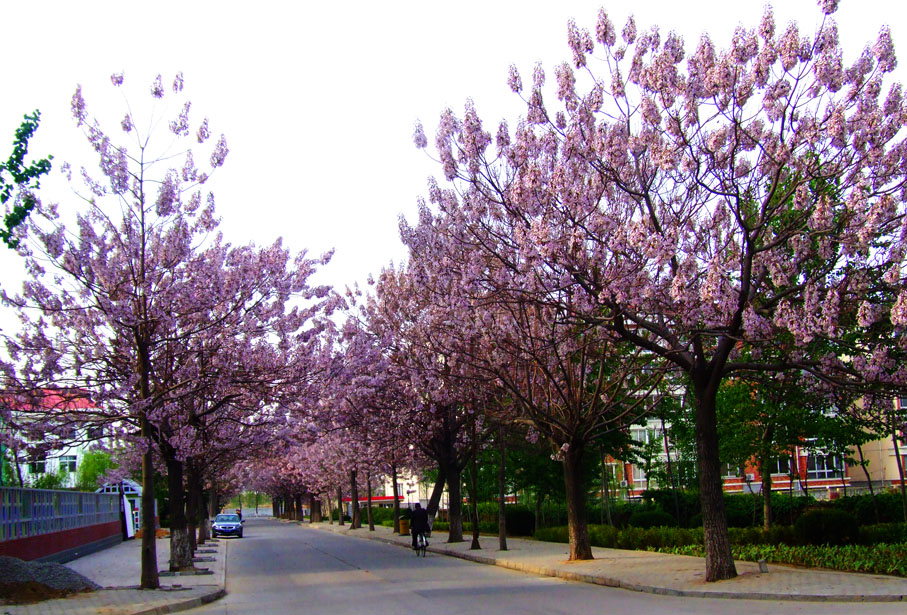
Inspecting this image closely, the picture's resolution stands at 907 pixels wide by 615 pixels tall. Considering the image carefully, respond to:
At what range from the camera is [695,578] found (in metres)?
15.9

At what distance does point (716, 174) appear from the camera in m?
14.3

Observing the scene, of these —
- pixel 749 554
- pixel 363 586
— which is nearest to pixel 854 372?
pixel 749 554

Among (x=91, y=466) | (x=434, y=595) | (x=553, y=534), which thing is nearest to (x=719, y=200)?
(x=434, y=595)

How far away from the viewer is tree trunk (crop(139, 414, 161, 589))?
54.8ft

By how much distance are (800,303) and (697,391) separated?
247 centimetres

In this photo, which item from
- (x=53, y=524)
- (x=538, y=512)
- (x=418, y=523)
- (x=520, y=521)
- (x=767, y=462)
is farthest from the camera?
(x=520, y=521)

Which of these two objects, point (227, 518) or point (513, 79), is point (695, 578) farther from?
point (227, 518)

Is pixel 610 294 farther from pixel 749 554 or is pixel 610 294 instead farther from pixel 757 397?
pixel 757 397

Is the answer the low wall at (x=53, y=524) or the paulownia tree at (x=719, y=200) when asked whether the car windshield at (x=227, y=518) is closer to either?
the low wall at (x=53, y=524)

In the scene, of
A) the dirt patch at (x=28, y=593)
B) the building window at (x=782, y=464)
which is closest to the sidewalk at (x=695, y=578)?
the building window at (x=782, y=464)

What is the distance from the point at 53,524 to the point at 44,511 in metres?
1.85

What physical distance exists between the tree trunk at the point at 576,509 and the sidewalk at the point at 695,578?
41 cm

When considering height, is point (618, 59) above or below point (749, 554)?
above

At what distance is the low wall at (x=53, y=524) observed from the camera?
68.0 feet
